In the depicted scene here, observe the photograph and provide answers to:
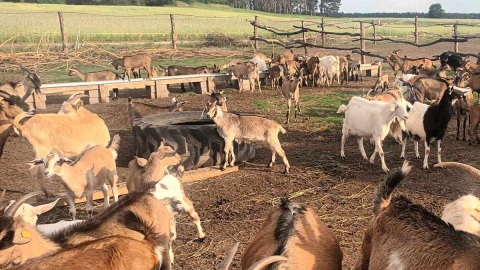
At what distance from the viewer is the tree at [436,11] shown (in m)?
137

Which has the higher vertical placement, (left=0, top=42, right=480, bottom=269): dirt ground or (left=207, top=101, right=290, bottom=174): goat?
(left=207, top=101, right=290, bottom=174): goat

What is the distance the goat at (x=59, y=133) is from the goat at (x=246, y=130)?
200cm

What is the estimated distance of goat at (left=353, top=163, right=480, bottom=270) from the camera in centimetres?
287

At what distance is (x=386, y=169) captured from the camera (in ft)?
27.2

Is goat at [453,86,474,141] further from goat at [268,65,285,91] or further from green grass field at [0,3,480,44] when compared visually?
green grass field at [0,3,480,44]

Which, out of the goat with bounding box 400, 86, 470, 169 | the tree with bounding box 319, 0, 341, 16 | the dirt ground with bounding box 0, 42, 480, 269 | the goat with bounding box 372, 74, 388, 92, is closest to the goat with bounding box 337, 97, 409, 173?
the goat with bounding box 400, 86, 470, 169

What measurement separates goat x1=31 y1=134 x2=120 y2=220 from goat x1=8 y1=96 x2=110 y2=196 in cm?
113

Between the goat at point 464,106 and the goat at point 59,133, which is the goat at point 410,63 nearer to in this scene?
the goat at point 464,106

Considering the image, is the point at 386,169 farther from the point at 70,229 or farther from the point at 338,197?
the point at 70,229

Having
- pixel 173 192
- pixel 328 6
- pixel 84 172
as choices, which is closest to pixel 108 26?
pixel 84 172

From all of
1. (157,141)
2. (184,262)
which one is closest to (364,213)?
(184,262)

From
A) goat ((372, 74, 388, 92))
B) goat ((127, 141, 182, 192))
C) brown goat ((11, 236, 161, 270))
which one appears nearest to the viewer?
brown goat ((11, 236, 161, 270))

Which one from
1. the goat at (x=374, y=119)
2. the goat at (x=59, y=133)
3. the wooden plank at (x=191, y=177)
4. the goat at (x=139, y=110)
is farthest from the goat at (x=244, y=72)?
the goat at (x=59, y=133)

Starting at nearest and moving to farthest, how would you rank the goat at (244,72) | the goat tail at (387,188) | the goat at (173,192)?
the goat tail at (387,188) → the goat at (173,192) → the goat at (244,72)
